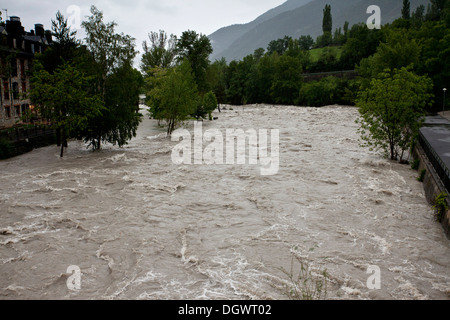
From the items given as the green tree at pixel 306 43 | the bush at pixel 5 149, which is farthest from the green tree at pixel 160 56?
the green tree at pixel 306 43

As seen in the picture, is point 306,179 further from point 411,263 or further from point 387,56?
point 387,56

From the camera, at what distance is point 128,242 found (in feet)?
44.2

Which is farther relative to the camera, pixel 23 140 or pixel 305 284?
pixel 23 140

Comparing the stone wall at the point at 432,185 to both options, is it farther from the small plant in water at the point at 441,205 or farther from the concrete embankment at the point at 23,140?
the concrete embankment at the point at 23,140

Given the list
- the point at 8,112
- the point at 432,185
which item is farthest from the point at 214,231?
the point at 8,112

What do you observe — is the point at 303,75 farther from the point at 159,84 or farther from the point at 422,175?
the point at 422,175

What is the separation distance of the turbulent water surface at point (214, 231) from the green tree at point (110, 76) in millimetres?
6108

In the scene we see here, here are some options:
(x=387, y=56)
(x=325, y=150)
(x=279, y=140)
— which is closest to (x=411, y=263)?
(x=325, y=150)

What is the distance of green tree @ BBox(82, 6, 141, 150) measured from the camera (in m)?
30.6

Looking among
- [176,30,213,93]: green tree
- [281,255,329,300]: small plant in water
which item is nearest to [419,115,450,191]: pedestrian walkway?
[281,255,329,300]: small plant in water

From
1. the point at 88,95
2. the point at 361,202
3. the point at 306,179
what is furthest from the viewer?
the point at 88,95

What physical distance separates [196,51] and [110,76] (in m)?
41.4

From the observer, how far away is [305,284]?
9.54 meters
